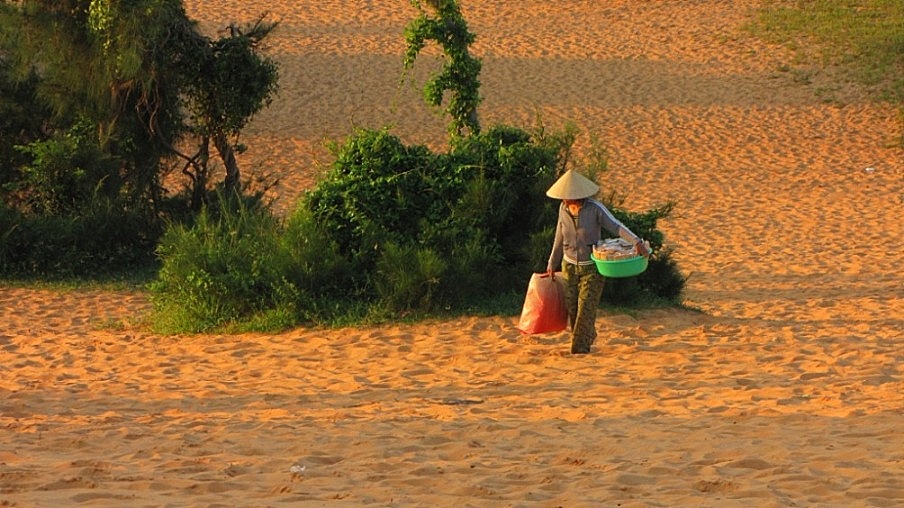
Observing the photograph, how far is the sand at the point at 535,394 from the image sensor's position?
252 inches

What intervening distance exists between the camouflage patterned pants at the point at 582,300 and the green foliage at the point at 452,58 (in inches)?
131

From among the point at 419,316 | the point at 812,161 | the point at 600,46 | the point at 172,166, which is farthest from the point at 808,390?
the point at 600,46

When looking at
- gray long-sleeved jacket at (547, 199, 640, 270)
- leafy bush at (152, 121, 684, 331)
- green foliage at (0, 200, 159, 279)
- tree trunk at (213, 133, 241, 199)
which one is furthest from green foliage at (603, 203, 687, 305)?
green foliage at (0, 200, 159, 279)

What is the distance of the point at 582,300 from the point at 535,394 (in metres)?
1.21

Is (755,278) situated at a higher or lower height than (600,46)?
lower

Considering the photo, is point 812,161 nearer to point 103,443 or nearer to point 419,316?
point 419,316

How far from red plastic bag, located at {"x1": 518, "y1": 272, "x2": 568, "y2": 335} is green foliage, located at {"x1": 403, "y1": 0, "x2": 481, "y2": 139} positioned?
325 centimetres

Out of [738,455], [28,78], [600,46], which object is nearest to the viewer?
[738,455]

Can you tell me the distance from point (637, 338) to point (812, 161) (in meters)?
12.5

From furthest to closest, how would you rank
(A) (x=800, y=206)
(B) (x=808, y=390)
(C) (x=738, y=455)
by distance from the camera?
(A) (x=800, y=206)
(B) (x=808, y=390)
(C) (x=738, y=455)

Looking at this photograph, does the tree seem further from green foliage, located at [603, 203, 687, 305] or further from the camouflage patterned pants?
the camouflage patterned pants

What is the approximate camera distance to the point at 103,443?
7.31 m

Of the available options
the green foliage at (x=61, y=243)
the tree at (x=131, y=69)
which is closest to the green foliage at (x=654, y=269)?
the tree at (x=131, y=69)

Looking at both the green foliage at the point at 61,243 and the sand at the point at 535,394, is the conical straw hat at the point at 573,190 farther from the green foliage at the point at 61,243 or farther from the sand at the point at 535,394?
the green foliage at the point at 61,243
